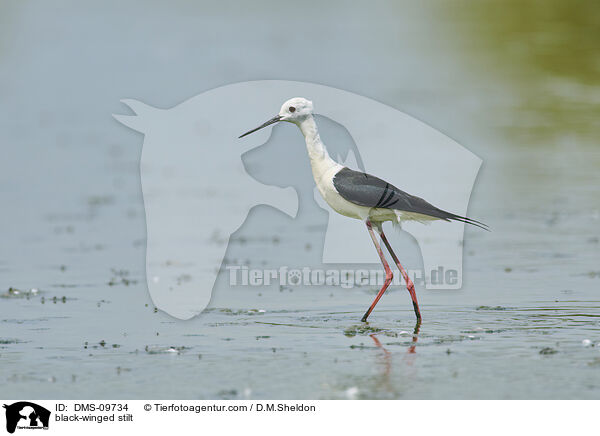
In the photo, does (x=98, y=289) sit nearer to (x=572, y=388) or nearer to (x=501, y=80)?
(x=572, y=388)

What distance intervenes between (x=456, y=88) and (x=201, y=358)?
16.5 meters

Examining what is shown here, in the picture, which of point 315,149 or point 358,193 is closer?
point 358,193

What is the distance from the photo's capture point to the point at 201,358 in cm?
815

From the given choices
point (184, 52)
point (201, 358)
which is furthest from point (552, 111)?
point (201, 358)
